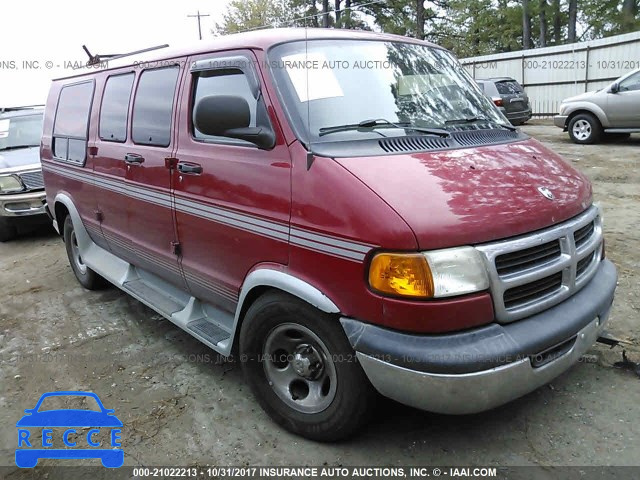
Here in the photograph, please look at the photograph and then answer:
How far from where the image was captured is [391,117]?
3080mm

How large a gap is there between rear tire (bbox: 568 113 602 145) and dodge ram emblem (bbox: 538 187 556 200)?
11.1 meters

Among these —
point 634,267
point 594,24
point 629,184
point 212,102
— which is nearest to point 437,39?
point 594,24

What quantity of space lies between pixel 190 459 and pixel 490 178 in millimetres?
2175

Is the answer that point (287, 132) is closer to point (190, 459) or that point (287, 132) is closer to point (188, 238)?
point (188, 238)

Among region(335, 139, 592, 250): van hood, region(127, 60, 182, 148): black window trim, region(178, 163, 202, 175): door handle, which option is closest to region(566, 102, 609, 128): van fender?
region(335, 139, 592, 250): van hood

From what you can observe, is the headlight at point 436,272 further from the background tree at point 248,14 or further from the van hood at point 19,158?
the background tree at point 248,14

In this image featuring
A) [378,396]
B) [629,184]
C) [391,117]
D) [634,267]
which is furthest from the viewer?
[629,184]

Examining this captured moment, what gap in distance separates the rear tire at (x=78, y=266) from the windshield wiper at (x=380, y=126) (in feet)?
11.9

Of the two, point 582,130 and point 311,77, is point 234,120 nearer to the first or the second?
point 311,77

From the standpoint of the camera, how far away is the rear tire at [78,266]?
5.50m

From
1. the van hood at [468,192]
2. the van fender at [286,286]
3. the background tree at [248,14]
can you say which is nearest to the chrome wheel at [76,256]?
the van fender at [286,286]

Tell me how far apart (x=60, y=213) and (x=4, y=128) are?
4.25 meters

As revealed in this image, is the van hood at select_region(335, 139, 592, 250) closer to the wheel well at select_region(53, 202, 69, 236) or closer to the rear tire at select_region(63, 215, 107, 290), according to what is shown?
the rear tire at select_region(63, 215, 107, 290)

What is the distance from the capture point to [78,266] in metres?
5.71
